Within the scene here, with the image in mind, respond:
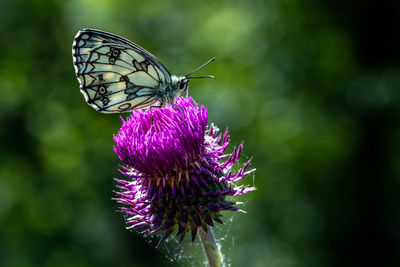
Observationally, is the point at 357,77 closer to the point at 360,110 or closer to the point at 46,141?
the point at 360,110

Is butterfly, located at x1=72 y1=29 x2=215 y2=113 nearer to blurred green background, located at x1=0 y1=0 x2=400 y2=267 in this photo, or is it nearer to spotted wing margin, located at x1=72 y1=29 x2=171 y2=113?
spotted wing margin, located at x1=72 y1=29 x2=171 y2=113

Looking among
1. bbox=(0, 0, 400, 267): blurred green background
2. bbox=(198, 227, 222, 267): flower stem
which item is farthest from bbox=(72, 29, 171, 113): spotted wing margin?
bbox=(0, 0, 400, 267): blurred green background

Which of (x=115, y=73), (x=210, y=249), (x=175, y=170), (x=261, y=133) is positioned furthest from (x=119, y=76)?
(x=261, y=133)

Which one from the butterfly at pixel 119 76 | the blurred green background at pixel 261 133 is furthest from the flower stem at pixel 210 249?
the blurred green background at pixel 261 133

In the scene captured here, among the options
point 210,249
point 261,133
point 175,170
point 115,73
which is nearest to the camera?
point 210,249

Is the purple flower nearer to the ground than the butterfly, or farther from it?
nearer to the ground

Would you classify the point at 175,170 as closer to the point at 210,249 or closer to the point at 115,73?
the point at 210,249
